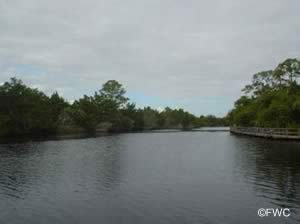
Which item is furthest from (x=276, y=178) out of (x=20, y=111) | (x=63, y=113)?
(x=63, y=113)

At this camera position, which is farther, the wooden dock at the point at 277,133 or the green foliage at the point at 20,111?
the green foliage at the point at 20,111

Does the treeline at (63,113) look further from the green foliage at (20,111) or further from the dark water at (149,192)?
the dark water at (149,192)

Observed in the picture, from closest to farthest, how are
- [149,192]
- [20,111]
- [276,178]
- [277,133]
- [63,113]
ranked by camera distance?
[149,192]
[276,178]
[277,133]
[20,111]
[63,113]

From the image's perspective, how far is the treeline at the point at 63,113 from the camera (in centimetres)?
8300

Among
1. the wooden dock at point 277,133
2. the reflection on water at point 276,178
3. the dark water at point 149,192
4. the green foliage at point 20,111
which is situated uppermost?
the green foliage at point 20,111

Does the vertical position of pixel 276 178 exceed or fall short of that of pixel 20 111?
it falls short

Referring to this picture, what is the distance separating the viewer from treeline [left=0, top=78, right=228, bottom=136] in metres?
83.0

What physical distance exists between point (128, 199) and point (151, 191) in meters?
2.09

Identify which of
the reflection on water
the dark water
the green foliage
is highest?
the green foliage

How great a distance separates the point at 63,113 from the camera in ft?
350

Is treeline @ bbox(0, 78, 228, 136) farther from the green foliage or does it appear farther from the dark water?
the dark water

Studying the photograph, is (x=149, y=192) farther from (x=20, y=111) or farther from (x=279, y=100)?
(x=20, y=111)

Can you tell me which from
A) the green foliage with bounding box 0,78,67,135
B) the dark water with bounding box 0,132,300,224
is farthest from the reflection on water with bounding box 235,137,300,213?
the green foliage with bounding box 0,78,67,135

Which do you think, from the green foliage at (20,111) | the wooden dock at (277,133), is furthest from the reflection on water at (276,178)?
the green foliage at (20,111)
